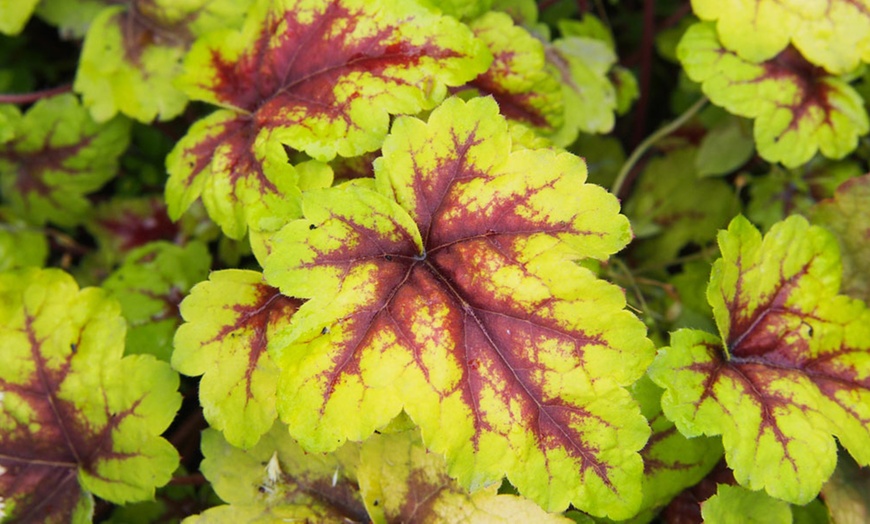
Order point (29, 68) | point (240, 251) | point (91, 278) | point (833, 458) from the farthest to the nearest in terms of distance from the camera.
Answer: point (29, 68)
point (91, 278)
point (240, 251)
point (833, 458)

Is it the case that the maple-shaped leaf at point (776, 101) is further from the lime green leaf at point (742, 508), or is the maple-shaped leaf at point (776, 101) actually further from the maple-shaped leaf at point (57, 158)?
the maple-shaped leaf at point (57, 158)

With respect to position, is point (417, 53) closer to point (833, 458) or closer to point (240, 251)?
point (240, 251)

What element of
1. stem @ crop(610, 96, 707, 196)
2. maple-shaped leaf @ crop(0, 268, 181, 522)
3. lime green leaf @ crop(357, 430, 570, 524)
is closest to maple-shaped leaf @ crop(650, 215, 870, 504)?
lime green leaf @ crop(357, 430, 570, 524)

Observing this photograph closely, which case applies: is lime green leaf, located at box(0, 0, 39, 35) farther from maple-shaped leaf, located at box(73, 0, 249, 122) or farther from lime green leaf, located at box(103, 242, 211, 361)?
lime green leaf, located at box(103, 242, 211, 361)

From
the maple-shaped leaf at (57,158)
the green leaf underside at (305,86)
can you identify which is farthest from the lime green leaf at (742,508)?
the maple-shaped leaf at (57,158)

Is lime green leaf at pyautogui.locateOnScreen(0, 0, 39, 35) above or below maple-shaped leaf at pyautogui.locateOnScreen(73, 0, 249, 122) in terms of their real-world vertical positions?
above

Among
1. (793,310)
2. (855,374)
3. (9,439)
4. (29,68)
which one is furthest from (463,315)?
(29,68)

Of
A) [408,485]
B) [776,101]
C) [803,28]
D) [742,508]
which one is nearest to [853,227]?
[776,101]
